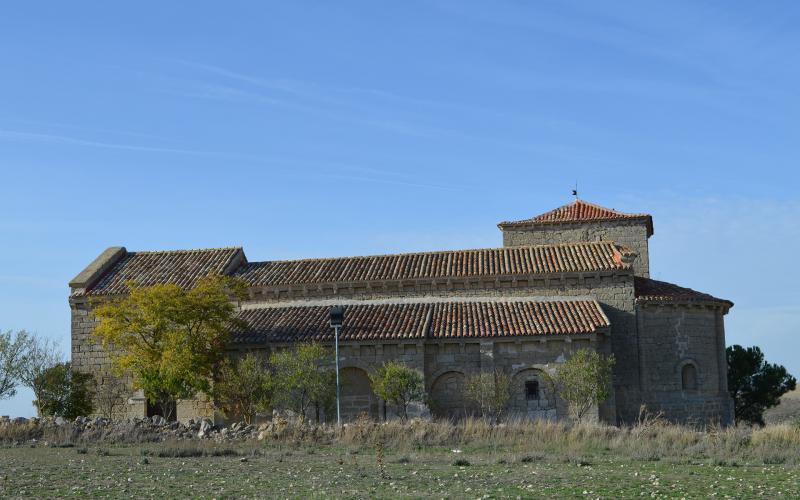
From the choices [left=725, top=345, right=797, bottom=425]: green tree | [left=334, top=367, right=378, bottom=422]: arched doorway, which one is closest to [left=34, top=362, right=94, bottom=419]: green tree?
[left=334, top=367, right=378, bottom=422]: arched doorway

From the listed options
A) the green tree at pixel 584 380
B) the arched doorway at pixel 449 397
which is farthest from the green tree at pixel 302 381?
the green tree at pixel 584 380

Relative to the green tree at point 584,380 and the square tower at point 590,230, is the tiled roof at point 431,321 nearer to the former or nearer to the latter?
the green tree at point 584,380

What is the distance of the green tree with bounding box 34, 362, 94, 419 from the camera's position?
35.5 m

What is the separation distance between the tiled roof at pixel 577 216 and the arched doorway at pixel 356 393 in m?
12.9

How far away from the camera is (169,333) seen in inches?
1316

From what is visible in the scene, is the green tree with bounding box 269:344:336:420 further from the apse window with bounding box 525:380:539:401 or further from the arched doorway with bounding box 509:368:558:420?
the apse window with bounding box 525:380:539:401

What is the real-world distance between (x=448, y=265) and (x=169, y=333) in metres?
10.9

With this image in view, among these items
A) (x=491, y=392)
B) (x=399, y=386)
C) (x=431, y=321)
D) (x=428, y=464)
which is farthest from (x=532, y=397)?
(x=428, y=464)

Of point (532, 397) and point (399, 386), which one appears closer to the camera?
point (399, 386)

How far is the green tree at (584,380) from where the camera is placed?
3139 cm

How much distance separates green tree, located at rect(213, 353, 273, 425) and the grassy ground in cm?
935

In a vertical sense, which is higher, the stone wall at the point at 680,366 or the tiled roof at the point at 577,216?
the tiled roof at the point at 577,216

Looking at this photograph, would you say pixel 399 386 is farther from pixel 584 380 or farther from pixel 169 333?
pixel 169 333

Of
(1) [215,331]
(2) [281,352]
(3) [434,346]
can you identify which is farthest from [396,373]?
(1) [215,331]
